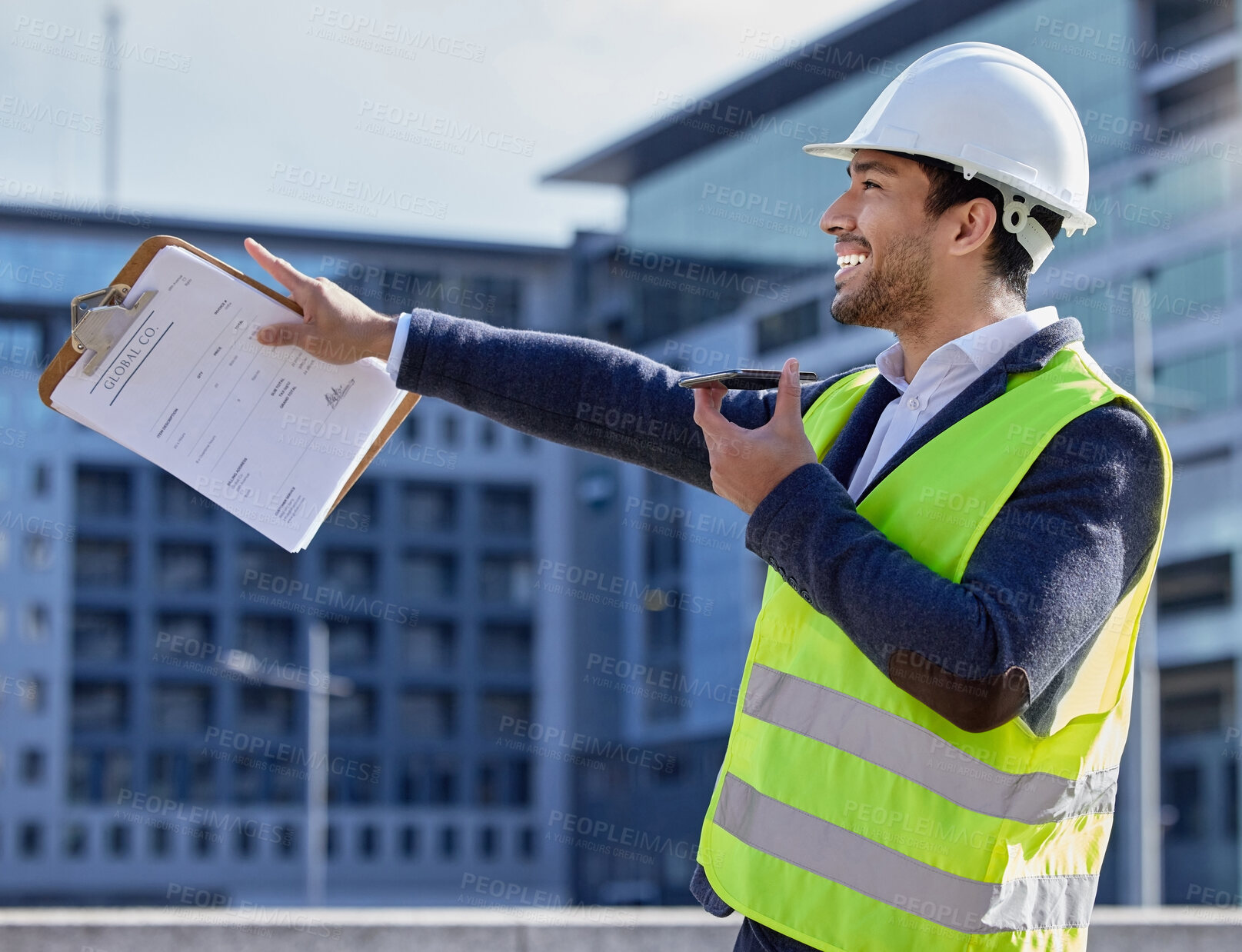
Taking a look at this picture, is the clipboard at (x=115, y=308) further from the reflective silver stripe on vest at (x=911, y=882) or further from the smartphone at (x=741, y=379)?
the reflective silver stripe on vest at (x=911, y=882)

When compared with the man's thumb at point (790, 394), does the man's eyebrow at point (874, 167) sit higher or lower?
higher

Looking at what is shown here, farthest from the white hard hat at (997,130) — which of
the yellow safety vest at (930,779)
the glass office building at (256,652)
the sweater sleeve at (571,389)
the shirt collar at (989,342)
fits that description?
the glass office building at (256,652)

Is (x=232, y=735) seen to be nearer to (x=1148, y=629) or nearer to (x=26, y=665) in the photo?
(x=26, y=665)

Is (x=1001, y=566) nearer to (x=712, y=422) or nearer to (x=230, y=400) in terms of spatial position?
(x=712, y=422)

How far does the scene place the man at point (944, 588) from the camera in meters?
1.91

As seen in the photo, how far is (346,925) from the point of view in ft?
14.5

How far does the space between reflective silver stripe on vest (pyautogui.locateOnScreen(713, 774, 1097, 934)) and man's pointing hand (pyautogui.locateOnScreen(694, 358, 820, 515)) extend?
1.32 ft

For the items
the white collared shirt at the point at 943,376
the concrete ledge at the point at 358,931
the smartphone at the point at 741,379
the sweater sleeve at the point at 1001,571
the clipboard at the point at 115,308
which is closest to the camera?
the sweater sleeve at the point at 1001,571

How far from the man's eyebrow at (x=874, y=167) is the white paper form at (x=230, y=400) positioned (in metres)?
0.87

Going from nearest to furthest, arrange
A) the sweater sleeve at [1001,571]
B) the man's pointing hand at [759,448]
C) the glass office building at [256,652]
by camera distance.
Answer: the sweater sleeve at [1001,571] → the man's pointing hand at [759,448] → the glass office building at [256,652]

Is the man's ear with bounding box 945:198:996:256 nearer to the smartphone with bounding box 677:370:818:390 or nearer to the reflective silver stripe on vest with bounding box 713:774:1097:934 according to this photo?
the smartphone with bounding box 677:370:818:390

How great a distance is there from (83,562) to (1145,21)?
4314 centimetres

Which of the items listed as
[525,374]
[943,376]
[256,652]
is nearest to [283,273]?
[525,374]

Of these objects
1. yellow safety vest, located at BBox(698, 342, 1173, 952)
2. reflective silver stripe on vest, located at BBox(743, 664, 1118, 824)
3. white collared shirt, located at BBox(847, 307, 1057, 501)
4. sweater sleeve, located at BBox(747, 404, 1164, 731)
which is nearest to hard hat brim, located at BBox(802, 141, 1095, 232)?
white collared shirt, located at BBox(847, 307, 1057, 501)
